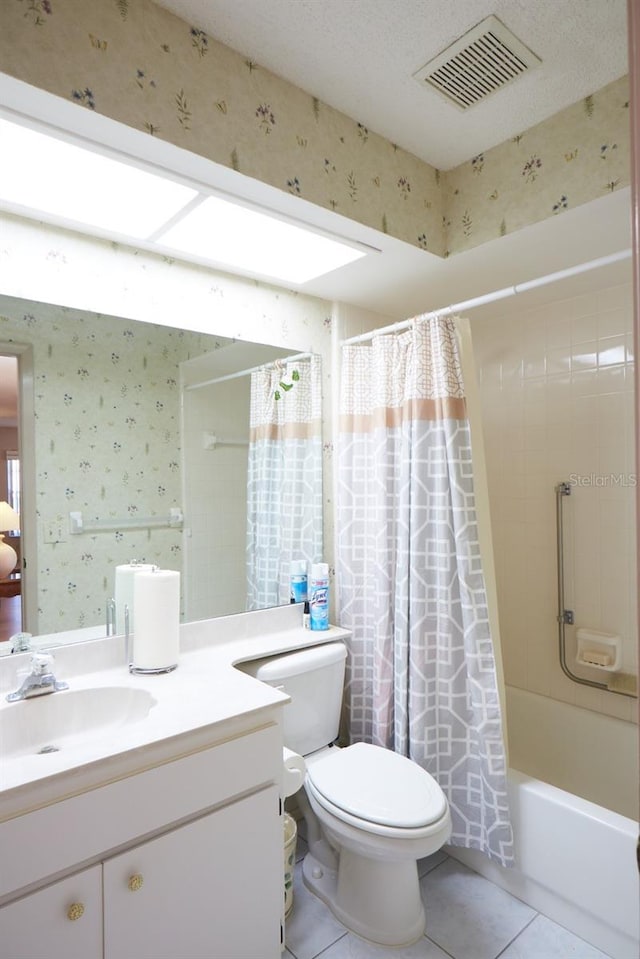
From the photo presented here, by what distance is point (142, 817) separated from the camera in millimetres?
1177

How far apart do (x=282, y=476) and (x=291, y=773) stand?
114 centimetres

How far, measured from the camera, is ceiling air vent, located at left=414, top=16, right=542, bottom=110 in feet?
4.58

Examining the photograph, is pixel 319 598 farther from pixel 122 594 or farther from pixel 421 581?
pixel 122 594

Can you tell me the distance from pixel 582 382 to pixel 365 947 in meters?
2.30

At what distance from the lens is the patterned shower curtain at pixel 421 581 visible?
1876 millimetres

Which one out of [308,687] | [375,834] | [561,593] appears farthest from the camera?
[561,593]

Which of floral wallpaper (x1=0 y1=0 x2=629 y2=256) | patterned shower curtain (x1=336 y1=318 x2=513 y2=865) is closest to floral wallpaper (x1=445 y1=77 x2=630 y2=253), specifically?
floral wallpaper (x1=0 y1=0 x2=629 y2=256)

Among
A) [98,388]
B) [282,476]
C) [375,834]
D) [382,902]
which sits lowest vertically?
[382,902]

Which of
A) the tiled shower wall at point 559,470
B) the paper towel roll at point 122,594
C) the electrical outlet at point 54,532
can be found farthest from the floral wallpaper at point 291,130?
the paper towel roll at point 122,594

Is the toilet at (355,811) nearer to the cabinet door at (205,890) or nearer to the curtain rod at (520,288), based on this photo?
the cabinet door at (205,890)

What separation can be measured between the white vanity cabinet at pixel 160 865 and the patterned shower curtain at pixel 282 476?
809 mm

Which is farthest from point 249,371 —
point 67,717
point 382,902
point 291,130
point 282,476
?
point 382,902

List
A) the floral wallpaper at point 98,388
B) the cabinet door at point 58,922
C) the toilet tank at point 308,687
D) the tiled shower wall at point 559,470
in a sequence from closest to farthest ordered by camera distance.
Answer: the cabinet door at point 58,922 → the floral wallpaper at point 98,388 → the toilet tank at point 308,687 → the tiled shower wall at point 559,470

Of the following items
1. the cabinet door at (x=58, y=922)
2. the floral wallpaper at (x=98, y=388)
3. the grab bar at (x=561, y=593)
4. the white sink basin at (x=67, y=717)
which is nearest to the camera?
the cabinet door at (x=58, y=922)
